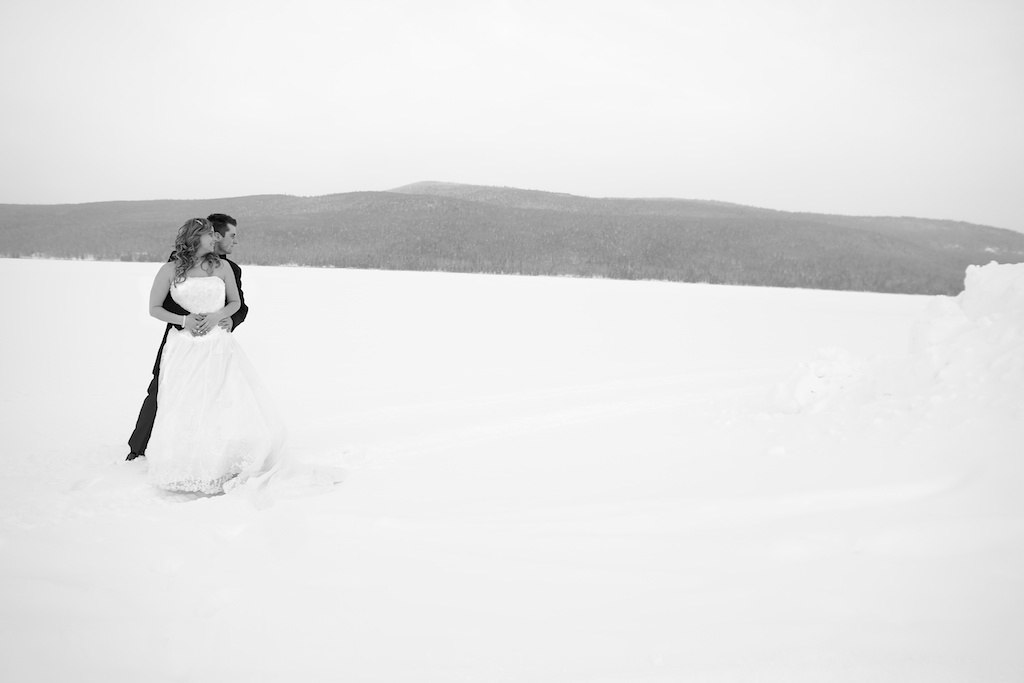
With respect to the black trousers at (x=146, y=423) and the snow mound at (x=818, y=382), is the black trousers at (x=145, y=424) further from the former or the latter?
the snow mound at (x=818, y=382)

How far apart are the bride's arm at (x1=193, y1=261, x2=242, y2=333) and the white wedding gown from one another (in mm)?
66

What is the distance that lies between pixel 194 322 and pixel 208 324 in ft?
0.37

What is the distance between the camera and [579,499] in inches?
192

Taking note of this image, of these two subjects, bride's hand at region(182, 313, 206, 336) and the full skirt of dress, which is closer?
the full skirt of dress

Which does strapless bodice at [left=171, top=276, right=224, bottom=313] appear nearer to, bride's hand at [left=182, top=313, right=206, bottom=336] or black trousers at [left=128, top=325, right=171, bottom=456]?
bride's hand at [left=182, top=313, right=206, bottom=336]

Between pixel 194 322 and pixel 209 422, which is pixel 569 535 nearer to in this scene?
pixel 209 422

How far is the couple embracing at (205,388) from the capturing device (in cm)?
516

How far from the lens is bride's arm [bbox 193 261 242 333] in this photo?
5.38 metres

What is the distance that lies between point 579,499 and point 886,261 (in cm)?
3259

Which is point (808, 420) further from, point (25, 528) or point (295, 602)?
point (25, 528)

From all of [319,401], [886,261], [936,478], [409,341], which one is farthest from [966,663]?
[886,261]

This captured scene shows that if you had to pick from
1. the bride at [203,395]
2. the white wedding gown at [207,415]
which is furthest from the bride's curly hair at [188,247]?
the white wedding gown at [207,415]

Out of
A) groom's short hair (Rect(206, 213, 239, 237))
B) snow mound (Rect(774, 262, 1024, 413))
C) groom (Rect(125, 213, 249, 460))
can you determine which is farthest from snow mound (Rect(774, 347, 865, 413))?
groom's short hair (Rect(206, 213, 239, 237))

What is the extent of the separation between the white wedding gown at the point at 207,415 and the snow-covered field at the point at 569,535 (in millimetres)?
328
